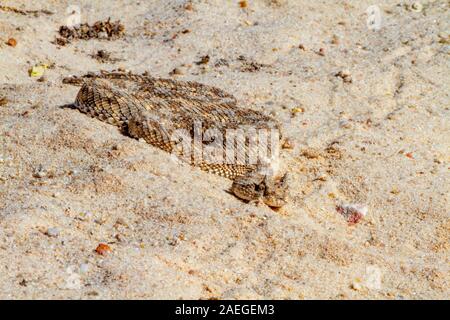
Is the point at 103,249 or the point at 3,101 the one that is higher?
the point at 103,249

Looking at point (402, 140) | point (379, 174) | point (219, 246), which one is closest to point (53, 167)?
point (219, 246)

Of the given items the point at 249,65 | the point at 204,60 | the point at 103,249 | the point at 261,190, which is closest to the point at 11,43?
the point at 204,60

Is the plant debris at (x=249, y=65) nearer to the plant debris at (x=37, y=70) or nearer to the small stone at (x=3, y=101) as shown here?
the plant debris at (x=37, y=70)

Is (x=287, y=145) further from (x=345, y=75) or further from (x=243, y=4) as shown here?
(x=243, y=4)

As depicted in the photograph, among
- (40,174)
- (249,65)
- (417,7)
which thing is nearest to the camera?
(40,174)

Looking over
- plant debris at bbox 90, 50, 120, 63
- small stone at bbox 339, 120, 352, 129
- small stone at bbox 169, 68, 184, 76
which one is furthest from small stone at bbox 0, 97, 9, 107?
small stone at bbox 339, 120, 352, 129

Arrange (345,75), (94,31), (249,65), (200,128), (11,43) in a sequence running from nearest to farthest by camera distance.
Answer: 1. (200,128)
2. (345,75)
3. (11,43)
4. (249,65)
5. (94,31)

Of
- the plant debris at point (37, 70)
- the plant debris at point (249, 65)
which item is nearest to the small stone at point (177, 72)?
the plant debris at point (249, 65)
